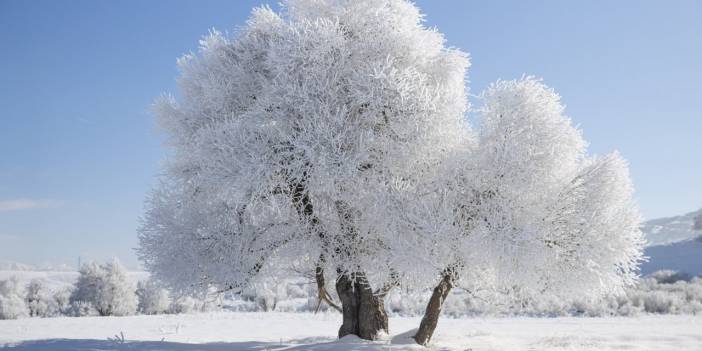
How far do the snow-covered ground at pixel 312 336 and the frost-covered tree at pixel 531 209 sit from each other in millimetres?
2689

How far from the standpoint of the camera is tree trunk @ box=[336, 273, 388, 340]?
44.6 feet

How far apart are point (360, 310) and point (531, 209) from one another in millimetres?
5132

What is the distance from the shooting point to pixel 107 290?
34.6 metres

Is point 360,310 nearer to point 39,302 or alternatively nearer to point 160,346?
point 160,346

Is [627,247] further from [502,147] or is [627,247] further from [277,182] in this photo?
[277,182]

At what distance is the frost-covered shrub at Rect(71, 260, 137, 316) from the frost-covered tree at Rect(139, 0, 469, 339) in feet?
79.4

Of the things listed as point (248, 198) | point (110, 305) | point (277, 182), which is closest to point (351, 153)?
point (277, 182)

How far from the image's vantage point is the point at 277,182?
11703 mm

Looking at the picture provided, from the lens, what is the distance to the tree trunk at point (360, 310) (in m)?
13.6

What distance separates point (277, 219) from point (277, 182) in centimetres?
128

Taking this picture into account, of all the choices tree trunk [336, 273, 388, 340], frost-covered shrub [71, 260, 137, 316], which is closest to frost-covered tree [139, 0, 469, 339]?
tree trunk [336, 273, 388, 340]

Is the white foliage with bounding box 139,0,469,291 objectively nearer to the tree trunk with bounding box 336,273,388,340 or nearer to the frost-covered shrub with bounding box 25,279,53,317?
the tree trunk with bounding box 336,273,388,340

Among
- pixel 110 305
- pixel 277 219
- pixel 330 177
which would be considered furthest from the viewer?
Answer: pixel 110 305

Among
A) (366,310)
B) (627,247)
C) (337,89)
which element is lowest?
(366,310)
